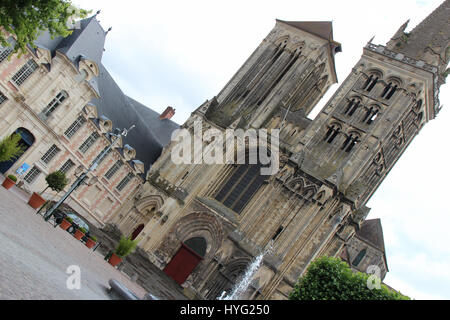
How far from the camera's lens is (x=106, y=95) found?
3616 cm

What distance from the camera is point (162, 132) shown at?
151 ft

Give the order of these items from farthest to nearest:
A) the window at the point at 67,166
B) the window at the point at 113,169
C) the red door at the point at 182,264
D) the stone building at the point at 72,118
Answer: the window at the point at 113,169 < the window at the point at 67,166 < the red door at the point at 182,264 < the stone building at the point at 72,118

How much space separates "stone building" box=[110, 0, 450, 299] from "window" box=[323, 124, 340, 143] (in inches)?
3.3

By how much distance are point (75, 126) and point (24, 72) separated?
555cm

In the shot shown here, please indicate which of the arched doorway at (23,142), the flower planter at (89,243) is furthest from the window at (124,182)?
the flower planter at (89,243)

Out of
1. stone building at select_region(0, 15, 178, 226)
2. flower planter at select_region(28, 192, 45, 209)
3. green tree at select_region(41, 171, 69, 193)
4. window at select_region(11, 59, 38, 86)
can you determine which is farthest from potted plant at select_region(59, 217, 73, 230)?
window at select_region(11, 59, 38, 86)

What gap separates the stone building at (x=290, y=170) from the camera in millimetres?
29062

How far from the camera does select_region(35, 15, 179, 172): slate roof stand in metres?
30.2

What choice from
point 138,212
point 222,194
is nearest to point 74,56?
point 138,212

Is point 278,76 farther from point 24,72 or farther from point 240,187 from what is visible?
point 24,72

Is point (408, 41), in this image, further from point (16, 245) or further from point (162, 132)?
point (16, 245)

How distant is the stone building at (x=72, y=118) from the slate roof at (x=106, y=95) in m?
0.08

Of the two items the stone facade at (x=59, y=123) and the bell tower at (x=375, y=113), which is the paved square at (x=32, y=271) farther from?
the bell tower at (x=375, y=113)

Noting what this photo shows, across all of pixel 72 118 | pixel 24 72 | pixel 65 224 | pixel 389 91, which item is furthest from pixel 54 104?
pixel 389 91
